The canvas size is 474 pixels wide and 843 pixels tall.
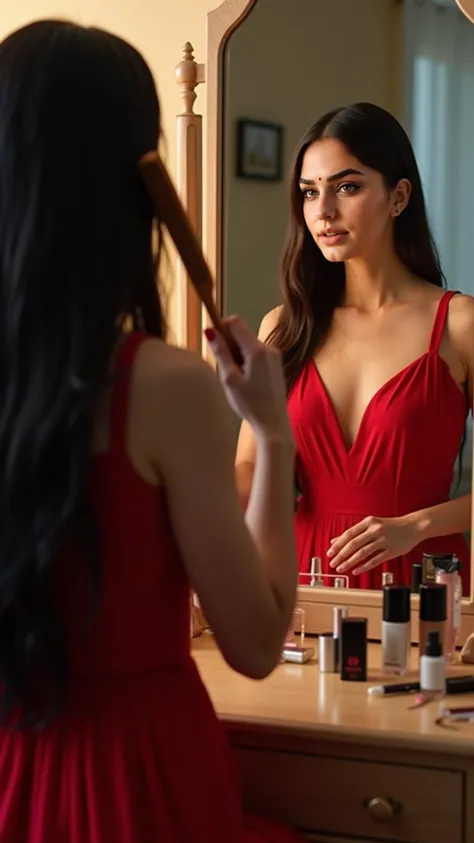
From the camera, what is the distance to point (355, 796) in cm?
112

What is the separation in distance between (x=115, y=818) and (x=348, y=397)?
0.68 m

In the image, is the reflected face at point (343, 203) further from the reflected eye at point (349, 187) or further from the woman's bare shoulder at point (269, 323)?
the woman's bare shoulder at point (269, 323)

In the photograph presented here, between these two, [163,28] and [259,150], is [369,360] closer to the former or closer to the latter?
[259,150]

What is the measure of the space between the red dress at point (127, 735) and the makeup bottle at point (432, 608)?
15.5 inches

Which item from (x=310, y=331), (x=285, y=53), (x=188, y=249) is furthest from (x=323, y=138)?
(x=188, y=249)

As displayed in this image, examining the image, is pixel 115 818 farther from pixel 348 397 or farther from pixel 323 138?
pixel 323 138

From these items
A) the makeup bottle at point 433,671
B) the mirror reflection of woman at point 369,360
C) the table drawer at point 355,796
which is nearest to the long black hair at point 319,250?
the mirror reflection of woman at point 369,360

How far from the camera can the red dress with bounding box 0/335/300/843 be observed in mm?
866

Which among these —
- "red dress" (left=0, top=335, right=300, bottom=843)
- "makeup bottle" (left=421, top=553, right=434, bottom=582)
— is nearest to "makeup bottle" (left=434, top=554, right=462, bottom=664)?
"makeup bottle" (left=421, top=553, right=434, bottom=582)

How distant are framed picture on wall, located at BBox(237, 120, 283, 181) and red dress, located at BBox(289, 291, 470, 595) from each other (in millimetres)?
293

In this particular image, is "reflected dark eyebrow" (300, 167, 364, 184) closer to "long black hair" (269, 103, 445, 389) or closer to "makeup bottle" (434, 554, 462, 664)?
"long black hair" (269, 103, 445, 389)

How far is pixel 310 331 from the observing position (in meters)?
1.47

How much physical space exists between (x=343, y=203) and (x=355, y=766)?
70 centimetres

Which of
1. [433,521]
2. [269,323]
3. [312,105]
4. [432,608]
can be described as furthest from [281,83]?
[432,608]
